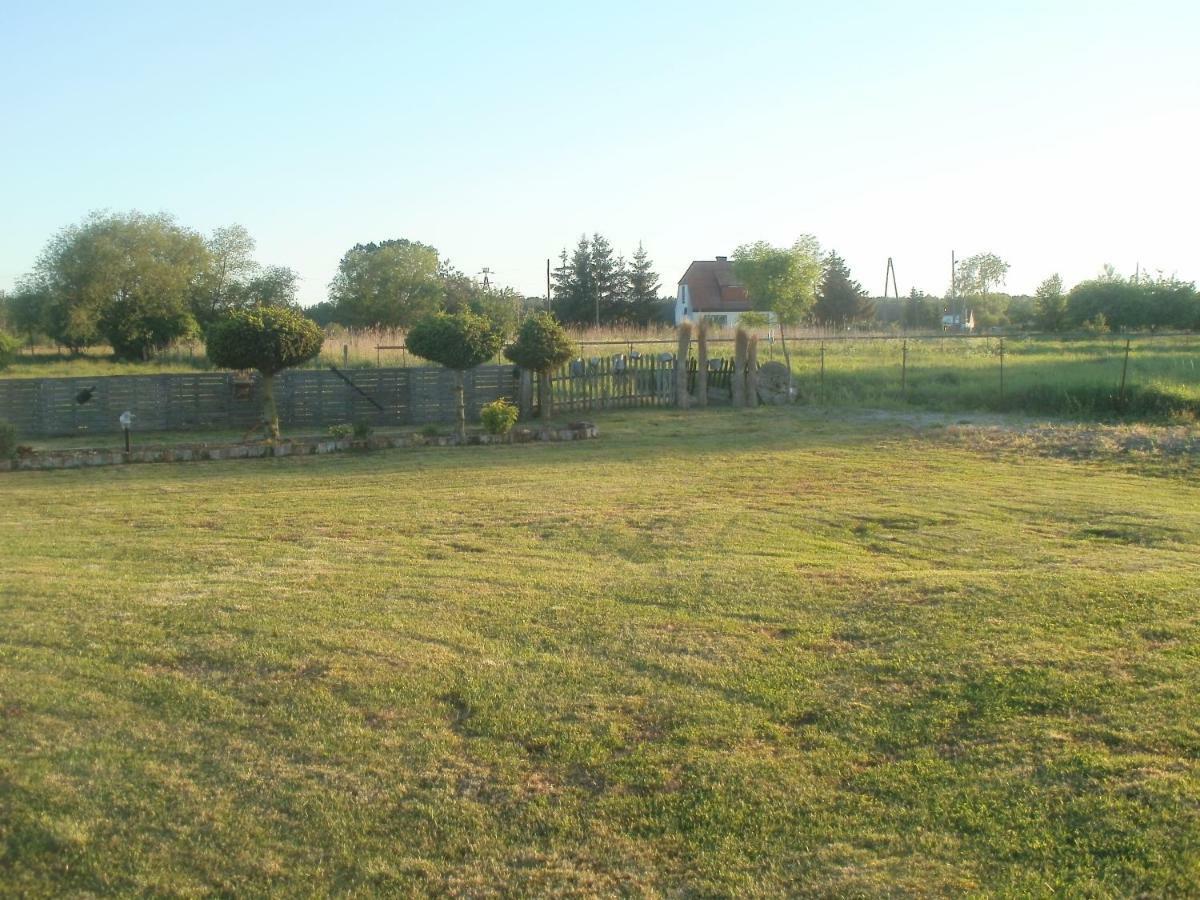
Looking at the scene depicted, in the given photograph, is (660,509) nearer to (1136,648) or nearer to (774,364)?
(1136,648)

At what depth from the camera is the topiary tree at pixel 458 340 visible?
20.4 meters

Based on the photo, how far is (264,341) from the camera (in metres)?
18.1

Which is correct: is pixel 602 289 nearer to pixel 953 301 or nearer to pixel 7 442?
pixel 953 301

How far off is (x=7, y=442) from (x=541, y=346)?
10.2 metres

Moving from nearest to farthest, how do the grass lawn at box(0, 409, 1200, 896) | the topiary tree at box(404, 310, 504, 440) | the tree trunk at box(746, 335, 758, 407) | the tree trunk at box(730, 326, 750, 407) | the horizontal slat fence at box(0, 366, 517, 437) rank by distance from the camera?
the grass lawn at box(0, 409, 1200, 896)
the topiary tree at box(404, 310, 504, 440)
the horizontal slat fence at box(0, 366, 517, 437)
the tree trunk at box(730, 326, 750, 407)
the tree trunk at box(746, 335, 758, 407)

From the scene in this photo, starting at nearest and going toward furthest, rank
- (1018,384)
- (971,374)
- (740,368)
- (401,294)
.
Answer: (1018,384) < (740,368) < (971,374) < (401,294)

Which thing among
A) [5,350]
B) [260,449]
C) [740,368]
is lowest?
[260,449]

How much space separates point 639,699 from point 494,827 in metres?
1.30

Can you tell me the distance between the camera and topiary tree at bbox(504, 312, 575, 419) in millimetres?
22406

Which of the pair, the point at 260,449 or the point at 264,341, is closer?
the point at 260,449

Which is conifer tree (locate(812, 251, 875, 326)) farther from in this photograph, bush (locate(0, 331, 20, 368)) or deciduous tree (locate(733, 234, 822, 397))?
bush (locate(0, 331, 20, 368))

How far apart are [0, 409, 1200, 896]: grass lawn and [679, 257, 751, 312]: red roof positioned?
56.1m

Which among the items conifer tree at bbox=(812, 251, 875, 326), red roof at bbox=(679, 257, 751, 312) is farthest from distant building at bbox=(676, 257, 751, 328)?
conifer tree at bbox=(812, 251, 875, 326)

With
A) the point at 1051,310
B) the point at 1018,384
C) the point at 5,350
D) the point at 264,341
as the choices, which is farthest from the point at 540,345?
the point at 1051,310
